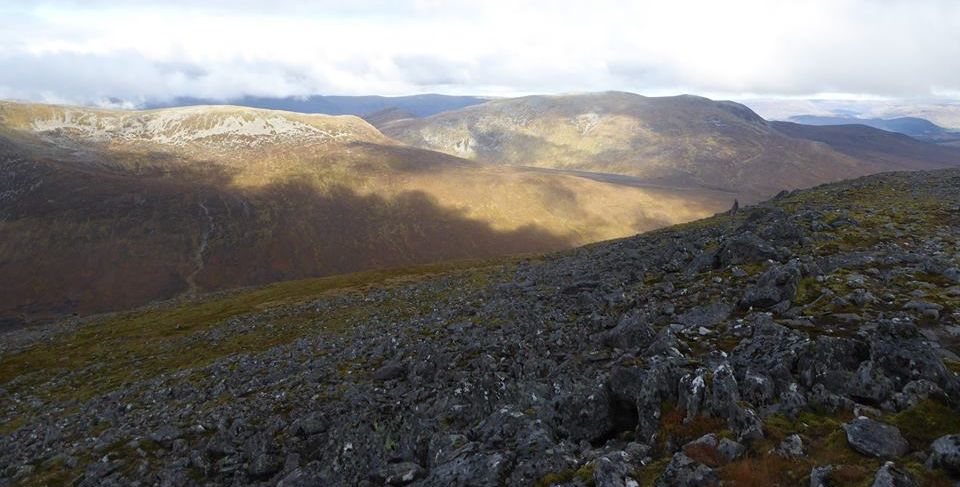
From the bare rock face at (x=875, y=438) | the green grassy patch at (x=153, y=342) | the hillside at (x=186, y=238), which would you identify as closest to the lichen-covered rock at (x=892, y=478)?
the bare rock face at (x=875, y=438)

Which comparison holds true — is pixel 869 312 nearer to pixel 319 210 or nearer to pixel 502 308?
pixel 502 308

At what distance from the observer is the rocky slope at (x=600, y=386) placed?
13.0 metres

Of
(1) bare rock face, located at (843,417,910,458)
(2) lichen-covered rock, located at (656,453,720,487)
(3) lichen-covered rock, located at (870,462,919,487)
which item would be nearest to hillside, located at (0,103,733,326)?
(2) lichen-covered rock, located at (656,453,720,487)

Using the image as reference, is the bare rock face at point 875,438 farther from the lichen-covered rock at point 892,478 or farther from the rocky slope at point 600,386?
the lichen-covered rock at point 892,478

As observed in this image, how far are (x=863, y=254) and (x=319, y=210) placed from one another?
617 ft

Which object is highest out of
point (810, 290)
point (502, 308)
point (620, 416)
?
point (810, 290)

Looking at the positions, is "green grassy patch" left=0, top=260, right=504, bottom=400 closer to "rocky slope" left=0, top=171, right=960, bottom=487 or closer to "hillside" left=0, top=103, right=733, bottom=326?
"rocky slope" left=0, top=171, right=960, bottom=487

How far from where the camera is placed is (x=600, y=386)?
57.4 ft

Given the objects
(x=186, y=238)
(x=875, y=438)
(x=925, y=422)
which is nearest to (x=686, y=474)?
(x=875, y=438)

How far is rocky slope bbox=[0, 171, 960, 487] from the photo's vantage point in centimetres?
1297

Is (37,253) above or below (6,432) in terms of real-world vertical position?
below

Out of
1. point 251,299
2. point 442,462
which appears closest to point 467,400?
point 442,462

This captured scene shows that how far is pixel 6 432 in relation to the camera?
1281 inches

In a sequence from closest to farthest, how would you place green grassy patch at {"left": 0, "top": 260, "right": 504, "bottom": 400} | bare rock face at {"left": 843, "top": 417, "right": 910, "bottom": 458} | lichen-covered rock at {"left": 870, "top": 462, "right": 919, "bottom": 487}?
lichen-covered rock at {"left": 870, "top": 462, "right": 919, "bottom": 487}
bare rock face at {"left": 843, "top": 417, "right": 910, "bottom": 458}
green grassy patch at {"left": 0, "top": 260, "right": 504, "bottom": 400}
